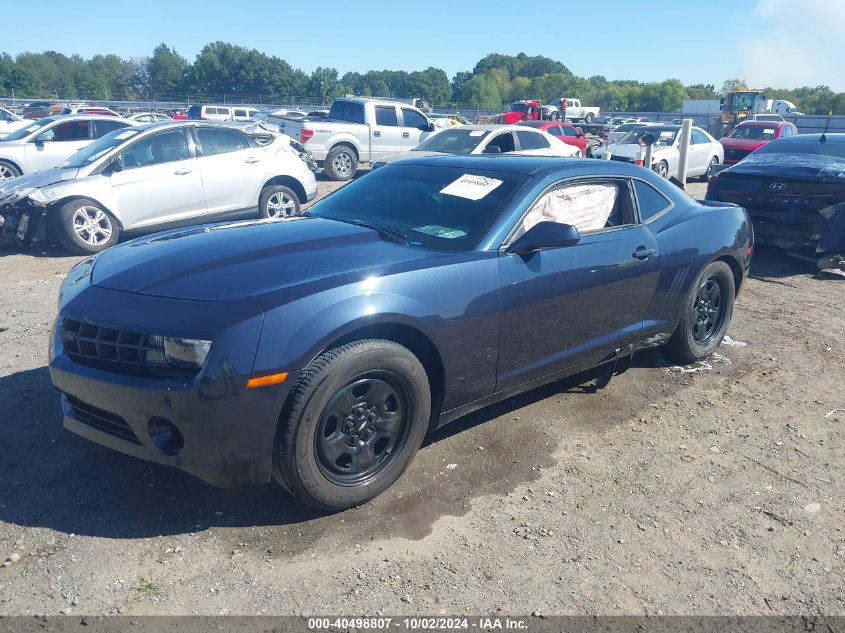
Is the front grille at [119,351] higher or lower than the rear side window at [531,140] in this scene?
lower

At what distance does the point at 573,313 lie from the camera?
399 centimetres

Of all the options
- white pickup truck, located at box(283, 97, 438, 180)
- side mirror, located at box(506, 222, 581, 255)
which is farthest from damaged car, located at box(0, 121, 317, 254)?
white pickup truck, located at box(283, 97, 438, 180)

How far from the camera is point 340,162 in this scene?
1656 centimetres

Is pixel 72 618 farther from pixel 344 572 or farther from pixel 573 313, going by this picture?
pixel 573 313

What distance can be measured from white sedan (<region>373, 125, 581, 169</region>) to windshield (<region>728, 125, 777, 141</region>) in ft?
32.9

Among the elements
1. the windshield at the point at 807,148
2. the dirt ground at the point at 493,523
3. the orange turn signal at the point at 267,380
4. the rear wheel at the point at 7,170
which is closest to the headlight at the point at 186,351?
the orange turn signal at the point at 267,380

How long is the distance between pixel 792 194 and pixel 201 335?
769 cm

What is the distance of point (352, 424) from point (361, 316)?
20.3 inches

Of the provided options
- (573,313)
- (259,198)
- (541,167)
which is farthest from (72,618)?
(259,198)

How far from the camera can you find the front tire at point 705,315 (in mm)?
5020

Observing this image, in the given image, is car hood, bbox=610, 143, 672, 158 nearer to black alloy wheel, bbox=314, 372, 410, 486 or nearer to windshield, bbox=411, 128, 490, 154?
windshield, bbox=411, 128, 490, 154

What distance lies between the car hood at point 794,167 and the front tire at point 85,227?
8.06 meters

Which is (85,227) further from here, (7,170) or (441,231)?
(441,231)

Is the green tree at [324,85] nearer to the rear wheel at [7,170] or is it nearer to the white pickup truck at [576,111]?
the white pickup truck at [576,111]
